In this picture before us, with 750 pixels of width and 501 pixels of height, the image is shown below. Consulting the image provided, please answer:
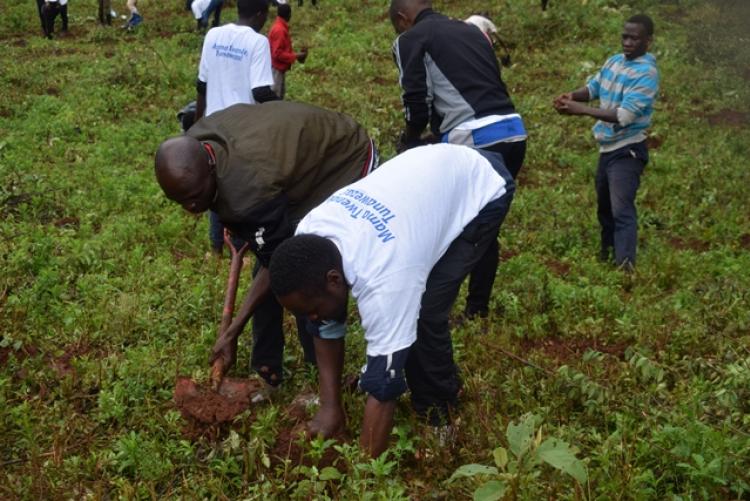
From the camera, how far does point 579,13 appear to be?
13.8 m

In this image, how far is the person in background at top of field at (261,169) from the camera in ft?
10.3

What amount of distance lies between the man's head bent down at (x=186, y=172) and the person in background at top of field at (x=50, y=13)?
11877 mm

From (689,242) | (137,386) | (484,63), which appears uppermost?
(484,63)

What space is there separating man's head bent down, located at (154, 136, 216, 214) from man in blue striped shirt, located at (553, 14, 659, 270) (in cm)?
300

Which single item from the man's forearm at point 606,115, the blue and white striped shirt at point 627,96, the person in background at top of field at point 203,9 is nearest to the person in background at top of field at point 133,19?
the person in background at top of field at point 203,9

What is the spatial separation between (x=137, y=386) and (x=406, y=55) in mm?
2284

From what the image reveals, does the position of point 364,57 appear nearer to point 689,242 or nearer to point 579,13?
point 579,13

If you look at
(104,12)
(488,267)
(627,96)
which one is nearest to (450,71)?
(488,267)

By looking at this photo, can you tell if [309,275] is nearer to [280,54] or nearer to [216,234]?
[216,234]

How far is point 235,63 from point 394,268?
3.04m

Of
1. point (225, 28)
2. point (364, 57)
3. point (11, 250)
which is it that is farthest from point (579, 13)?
point (11, 250)

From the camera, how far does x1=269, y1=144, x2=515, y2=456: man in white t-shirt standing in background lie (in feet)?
8.99

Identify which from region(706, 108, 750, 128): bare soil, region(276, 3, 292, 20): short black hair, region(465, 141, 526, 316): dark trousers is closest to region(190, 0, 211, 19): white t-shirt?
region(276, 3, 292, 20): short black hair

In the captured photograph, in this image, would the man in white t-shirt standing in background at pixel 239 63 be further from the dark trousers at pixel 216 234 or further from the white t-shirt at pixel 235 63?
the dark trousers at pixel 216 234
